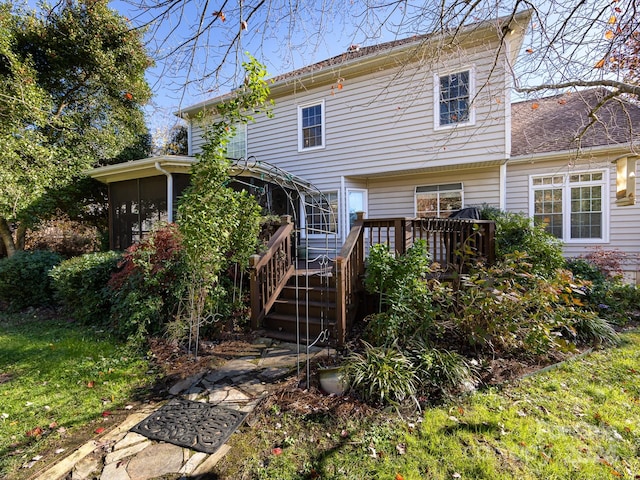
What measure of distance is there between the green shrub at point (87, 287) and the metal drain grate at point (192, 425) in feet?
11.1

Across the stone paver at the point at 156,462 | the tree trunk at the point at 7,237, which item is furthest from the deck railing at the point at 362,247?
the tree trunk at the point at 7,237

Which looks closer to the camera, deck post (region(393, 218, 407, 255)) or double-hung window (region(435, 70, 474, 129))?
deck post (region(393, 218, 407, 255))

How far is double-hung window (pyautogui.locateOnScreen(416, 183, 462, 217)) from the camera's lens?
7766 mm

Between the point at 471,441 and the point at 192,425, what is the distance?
2.21 m

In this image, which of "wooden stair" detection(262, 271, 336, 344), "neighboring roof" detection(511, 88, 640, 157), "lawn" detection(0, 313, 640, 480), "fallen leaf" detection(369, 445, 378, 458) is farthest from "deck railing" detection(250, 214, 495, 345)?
"neighboring roof" detection(511, 88, 640, 157)

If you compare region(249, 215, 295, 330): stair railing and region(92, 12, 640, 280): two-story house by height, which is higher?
region(92, 12, 640, 280): two-story house

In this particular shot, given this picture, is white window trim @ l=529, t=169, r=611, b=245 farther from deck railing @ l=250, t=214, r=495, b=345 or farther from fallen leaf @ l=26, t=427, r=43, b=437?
fallen leaf @ l=26, t=427, r=43, b=437

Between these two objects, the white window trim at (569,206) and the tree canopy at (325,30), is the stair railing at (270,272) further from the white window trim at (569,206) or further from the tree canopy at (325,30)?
the white window trim at (569,206)

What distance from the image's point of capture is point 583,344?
419 centimetres

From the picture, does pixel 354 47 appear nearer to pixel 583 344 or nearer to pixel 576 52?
pixel 576 52

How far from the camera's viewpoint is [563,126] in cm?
813

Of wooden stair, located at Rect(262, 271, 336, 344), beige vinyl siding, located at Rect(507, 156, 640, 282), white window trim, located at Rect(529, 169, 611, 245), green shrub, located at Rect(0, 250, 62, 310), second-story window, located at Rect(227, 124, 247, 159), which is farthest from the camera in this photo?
second-story window, located at Rect(227, 124, 247, 159)

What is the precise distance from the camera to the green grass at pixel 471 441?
2086mm

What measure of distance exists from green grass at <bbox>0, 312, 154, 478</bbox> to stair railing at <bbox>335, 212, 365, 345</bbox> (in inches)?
89.5
